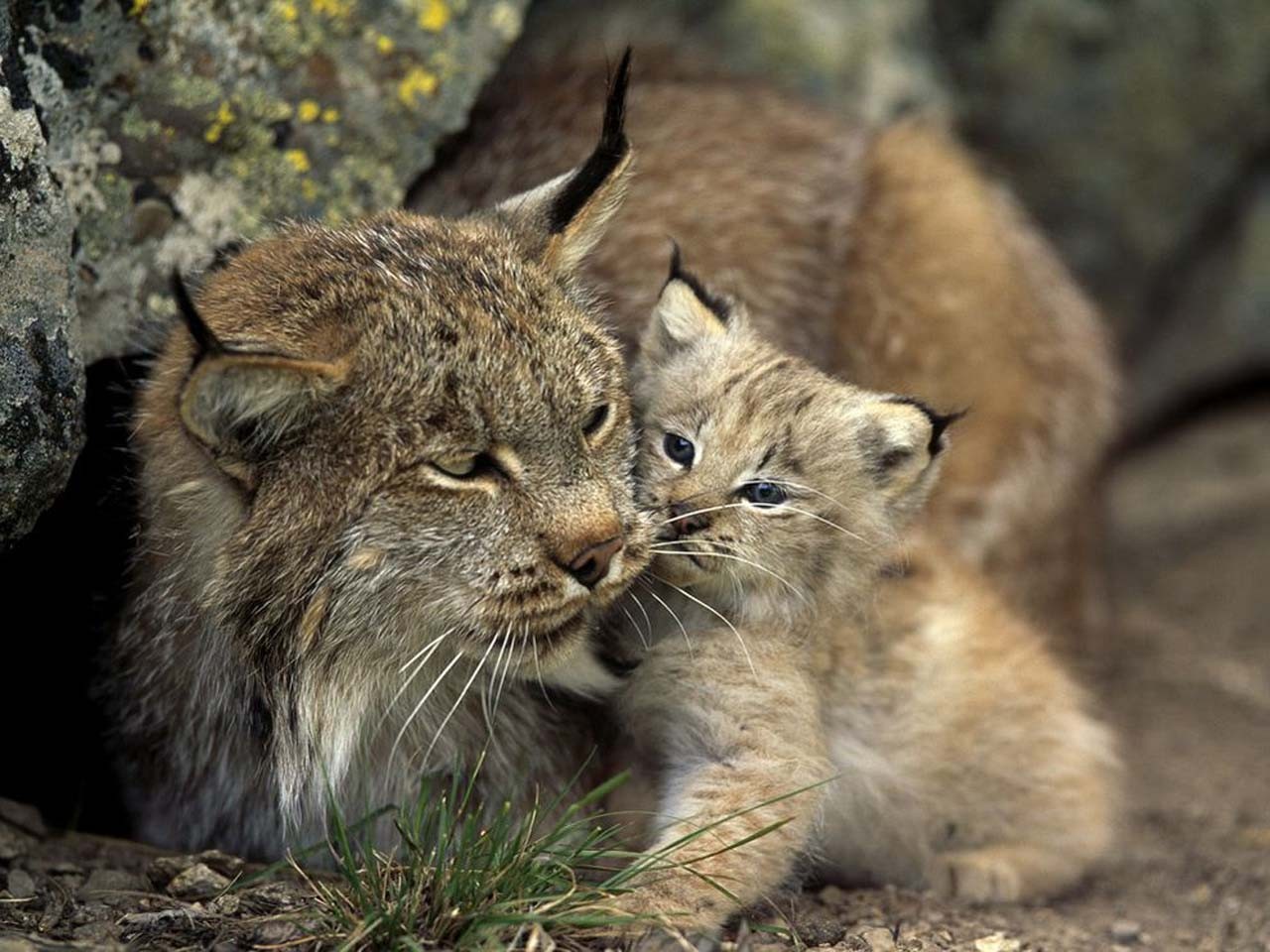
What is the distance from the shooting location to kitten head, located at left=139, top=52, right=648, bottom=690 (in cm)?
352

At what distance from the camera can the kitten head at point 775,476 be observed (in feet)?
12.9

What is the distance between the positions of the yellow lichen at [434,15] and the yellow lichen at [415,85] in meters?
0.15

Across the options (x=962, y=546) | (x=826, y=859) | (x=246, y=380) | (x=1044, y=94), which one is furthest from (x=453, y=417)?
(x=1044, y=94)

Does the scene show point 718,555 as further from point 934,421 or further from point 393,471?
point 393,471

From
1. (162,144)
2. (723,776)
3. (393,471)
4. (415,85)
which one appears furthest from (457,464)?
(415,85)

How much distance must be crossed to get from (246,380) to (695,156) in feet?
9.56

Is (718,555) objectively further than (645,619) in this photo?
No

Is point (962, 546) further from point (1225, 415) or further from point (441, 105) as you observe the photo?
point (1225, 415)

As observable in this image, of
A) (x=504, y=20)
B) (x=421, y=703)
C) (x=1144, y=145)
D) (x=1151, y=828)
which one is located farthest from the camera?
(x=1144, y=145)

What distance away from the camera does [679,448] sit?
4.09 m

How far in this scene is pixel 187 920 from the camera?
11.9 ft

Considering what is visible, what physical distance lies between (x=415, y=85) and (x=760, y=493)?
2104 millimetres

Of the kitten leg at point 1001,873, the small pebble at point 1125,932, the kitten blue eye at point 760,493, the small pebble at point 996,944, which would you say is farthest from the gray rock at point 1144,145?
the small pebble at point 996,944

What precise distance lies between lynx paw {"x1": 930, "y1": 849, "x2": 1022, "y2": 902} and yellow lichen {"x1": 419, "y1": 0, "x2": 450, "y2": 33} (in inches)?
126
